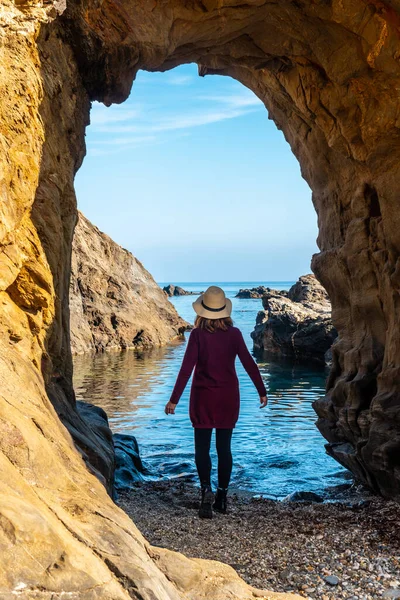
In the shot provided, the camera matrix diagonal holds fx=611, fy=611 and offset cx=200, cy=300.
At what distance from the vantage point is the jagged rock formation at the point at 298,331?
89.8ft

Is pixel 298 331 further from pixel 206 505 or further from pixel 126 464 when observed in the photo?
pixel 206 505

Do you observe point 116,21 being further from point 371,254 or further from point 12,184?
point 371,254

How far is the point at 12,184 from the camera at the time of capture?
4.93m

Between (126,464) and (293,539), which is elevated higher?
(293,539)

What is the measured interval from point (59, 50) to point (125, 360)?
2224 cm

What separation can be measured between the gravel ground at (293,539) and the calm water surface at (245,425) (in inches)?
68.5

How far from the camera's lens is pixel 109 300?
33.1m

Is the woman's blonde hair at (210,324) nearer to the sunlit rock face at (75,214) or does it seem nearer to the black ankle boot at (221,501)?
the sunlit rock face at (75,214)

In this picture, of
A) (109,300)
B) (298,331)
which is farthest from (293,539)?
(109,300)

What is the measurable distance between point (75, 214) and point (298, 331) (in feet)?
73.5

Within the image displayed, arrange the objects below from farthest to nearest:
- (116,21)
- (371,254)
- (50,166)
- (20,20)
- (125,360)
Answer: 1. (125,360)
2. (371,254)
3. (116,21)
4. (50,166)
5. (20,20)

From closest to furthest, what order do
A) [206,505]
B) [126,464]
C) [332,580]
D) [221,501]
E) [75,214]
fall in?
[332,580]
[206,505]
[221,501]
[75,214]
[126,464]

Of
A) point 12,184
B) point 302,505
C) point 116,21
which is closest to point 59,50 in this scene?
point 116,21

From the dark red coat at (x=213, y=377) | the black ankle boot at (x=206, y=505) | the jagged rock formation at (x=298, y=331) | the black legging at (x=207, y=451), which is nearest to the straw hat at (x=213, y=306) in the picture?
the dark red coat at (x=213, y=377)
